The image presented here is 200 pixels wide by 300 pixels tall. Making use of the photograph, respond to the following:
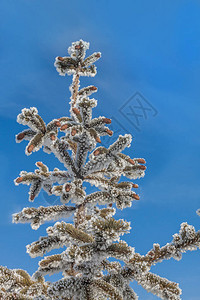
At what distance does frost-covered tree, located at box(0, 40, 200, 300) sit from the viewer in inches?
138

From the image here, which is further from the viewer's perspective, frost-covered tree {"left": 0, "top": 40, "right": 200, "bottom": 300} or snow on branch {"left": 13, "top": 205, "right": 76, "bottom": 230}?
snow on branch {"left": 13, "top": 205, "right": 76, "bottom": 230}

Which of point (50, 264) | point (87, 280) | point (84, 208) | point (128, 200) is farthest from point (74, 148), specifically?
point (87, 280)

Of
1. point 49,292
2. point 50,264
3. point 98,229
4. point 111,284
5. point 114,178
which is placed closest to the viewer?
point 98,229

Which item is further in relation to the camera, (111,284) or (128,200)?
(128,200)

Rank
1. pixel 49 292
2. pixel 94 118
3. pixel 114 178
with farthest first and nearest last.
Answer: pixel 114 178
pixel 94 118
pixel 49 292

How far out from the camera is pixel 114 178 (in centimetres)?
624

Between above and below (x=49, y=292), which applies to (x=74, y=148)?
above

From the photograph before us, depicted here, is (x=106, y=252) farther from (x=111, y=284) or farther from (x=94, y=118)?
(x=94, y=118)

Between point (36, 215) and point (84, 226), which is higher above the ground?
point (36, 215)

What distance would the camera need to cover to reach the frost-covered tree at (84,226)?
11.5ft

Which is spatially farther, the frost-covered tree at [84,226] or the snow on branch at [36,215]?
the snow on branch at [36,215]

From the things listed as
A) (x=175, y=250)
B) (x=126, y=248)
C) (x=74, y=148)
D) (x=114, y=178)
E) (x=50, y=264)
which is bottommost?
(x=175, y=250)

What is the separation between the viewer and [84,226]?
498 cm

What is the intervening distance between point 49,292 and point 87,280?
24.1 inches
